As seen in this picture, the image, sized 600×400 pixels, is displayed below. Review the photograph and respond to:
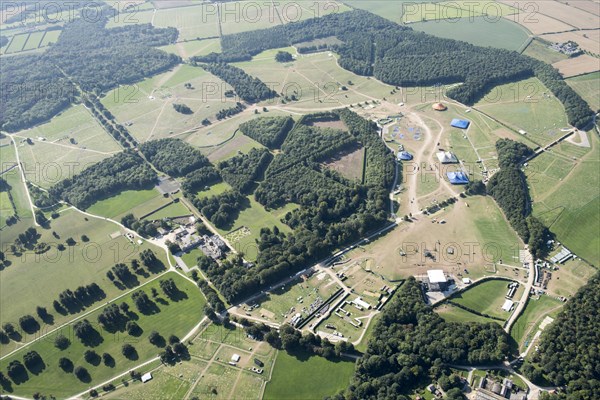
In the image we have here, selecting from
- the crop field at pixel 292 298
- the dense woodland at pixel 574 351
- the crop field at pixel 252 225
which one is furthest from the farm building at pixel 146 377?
the dense woodland at pixel 574 351

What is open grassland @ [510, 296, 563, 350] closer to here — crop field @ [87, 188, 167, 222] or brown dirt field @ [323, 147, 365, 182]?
brown dirt field @ [323, 147, 365, 182]

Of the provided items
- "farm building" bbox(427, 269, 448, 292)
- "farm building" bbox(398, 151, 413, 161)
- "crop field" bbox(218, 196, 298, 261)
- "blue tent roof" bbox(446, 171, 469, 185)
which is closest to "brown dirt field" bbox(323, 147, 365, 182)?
"farm building" bbox(398, 151, 413, 161)

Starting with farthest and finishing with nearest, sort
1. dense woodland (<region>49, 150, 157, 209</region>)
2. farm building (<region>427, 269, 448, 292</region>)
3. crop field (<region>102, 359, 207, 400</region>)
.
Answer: dense woodland (<region>49, 150, 157, 209</region>)
farm building (<region>427, 269, 448, 292</region>)
crop field (<region>102, 359, 207, 400</region>)

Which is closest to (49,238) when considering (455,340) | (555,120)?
(455,340)

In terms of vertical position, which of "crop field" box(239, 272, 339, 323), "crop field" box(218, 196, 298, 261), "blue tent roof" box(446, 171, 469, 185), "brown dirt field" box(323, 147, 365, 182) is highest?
"blue tent roof" box(446, 171, 469, 185)

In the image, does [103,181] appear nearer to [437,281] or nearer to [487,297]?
[437,281]

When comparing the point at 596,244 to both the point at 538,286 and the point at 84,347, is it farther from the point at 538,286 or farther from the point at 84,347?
the point at 84,347

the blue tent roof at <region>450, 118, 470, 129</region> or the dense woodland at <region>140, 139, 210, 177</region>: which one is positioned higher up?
the blue tent roof at <region>450, 118, 470, 129</region>
